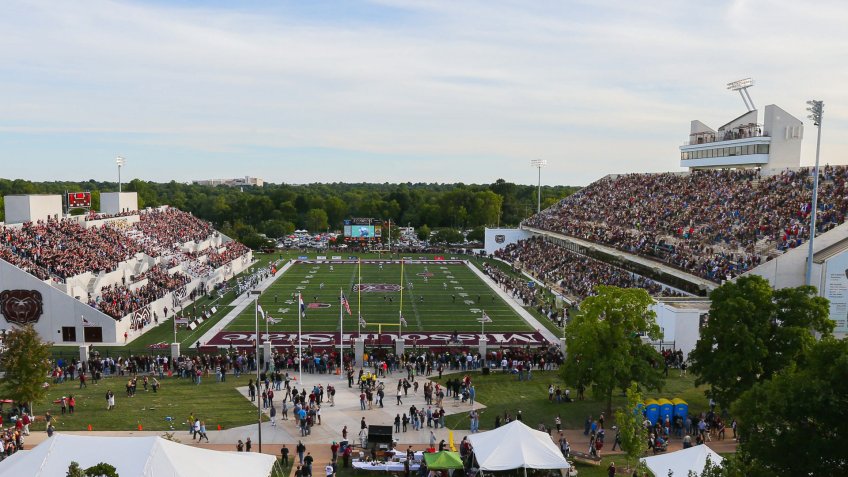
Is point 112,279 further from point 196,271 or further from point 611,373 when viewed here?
point 611,373

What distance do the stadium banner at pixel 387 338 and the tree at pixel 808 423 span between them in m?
20.0

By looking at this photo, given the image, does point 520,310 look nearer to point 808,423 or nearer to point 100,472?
point 808,423

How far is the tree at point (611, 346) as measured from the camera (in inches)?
872

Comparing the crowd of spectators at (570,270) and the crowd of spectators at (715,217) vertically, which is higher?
the crowd of spectators at (715,217)

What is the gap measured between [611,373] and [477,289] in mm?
30676

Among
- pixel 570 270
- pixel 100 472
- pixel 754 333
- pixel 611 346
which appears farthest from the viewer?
pixel 570 270

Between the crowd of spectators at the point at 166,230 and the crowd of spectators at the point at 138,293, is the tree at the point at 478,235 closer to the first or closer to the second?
the crowd of spectators at the point at 166,230

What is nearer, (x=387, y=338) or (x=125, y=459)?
(x=125, y=459)

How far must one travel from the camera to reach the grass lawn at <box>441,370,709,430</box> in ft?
76.4

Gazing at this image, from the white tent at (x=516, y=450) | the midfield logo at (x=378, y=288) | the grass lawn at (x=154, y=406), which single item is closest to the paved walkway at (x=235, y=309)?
the grass lawn at (x=154, y=406)

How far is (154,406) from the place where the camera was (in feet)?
79.5

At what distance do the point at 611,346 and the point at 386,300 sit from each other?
25.3 metres

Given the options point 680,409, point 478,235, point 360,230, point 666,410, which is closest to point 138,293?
point 666,410

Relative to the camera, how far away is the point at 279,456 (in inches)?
775
